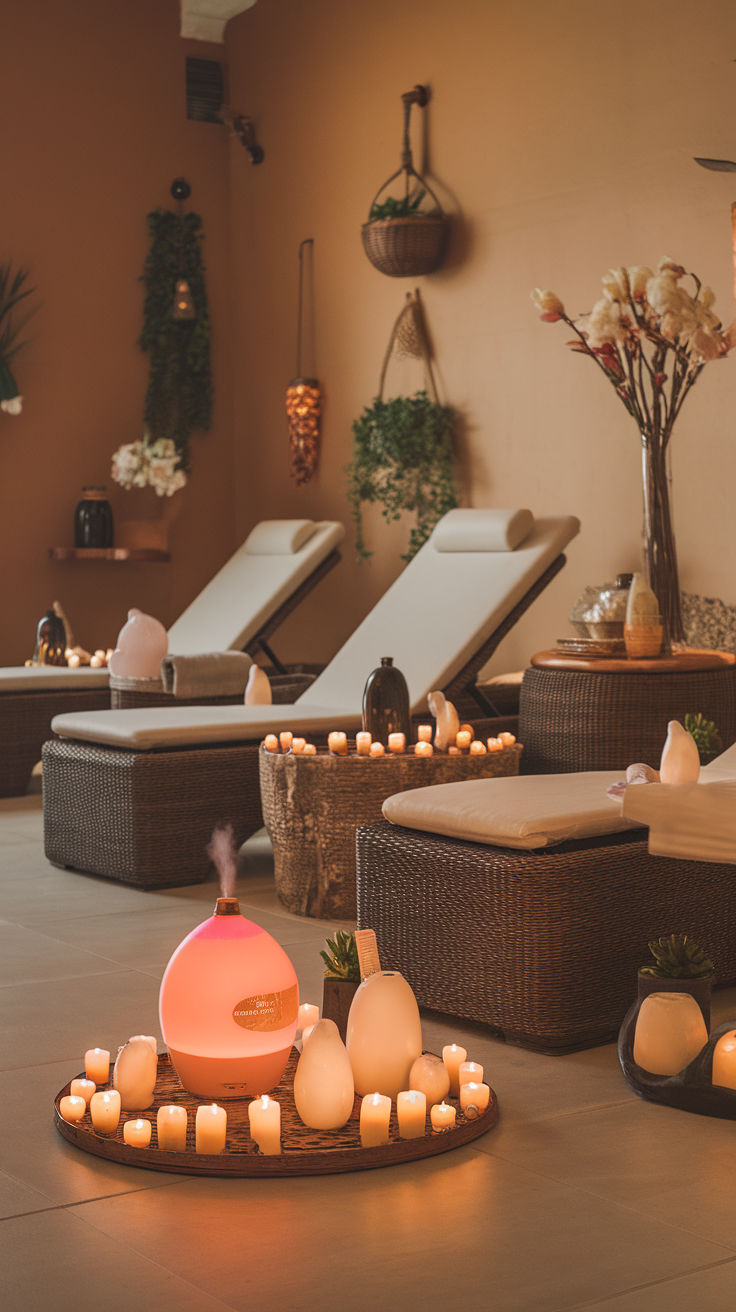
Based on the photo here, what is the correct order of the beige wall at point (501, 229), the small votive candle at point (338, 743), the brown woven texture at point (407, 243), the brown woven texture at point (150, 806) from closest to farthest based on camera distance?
the small votive candle at point (338, 743), the brown woven texture at point (150, 806), the beige wall at point (501, 229), the brown woven texture at point (407, 243)

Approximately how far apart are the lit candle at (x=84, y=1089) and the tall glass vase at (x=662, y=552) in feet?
7.50

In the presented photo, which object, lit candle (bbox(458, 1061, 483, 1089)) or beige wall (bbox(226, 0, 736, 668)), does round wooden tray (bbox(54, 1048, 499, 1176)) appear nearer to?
lit candle (bbox(458, 1061, 483, 1089))

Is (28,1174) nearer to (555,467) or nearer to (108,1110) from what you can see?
(108,1110)

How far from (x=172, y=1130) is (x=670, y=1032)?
72 centimetres

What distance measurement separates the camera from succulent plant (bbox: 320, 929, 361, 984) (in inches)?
81.8

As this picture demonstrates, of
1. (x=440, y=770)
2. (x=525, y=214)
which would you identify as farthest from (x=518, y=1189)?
(x=525, y=214)

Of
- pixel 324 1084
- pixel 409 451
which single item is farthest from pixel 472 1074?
pixel 409 451

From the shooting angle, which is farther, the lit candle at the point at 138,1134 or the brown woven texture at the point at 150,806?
the brown woven texture at the point at 150,806

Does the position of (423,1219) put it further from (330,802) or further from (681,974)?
(330,802)

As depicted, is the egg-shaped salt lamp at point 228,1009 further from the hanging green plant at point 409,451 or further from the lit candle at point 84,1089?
the hanging green plant at point 409,451

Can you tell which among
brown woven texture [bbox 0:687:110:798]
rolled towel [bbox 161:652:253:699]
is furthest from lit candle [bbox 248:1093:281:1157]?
brown woven texture [bbox 0:687:110:798]

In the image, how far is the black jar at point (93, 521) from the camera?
249 inches

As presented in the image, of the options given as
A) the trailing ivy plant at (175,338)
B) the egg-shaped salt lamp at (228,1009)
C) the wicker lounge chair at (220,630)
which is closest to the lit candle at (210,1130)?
the egg-shaped salt lamp at (228,1009)

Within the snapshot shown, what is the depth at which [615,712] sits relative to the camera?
3.41m
